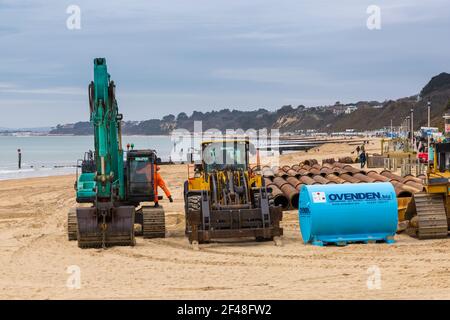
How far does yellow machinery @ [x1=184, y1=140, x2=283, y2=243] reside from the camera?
56.0 feet

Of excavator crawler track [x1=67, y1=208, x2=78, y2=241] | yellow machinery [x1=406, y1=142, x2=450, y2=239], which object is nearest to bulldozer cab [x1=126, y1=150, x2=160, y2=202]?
excavator crawler track [x1=67, y1=208, x2=78, y2=241]

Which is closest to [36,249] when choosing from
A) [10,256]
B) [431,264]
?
[10,256]

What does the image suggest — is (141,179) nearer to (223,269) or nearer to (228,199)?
(228,199)

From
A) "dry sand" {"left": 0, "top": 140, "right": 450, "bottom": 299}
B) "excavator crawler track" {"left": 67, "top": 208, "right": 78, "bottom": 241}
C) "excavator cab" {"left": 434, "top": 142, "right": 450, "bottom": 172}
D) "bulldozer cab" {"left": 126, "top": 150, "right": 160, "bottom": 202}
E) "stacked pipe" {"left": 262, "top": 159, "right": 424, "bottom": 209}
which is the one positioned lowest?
"dry sand" {"left": 0, "top": 140, "right": 450, "bottom": 299}

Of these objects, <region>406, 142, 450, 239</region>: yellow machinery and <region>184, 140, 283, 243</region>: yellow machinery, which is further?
<region>184, 140, 283, 243</region>: yellow machinery

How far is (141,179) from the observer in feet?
62.5

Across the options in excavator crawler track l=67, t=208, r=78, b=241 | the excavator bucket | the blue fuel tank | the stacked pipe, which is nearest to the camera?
the blue fuel tank

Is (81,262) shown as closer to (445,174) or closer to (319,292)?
(319,292)

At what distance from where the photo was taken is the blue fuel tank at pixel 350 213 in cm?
1650

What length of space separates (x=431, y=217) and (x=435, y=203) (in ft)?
1.09

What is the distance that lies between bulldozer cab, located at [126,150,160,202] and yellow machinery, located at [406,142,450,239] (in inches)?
258

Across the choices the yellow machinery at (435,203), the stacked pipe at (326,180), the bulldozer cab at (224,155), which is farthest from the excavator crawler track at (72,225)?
the yellow machinery at (435,203)

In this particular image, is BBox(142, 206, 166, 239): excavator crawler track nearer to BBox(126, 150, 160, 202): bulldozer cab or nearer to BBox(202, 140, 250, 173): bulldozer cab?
BBox(126, 150, 160, 202): bulldozer cab

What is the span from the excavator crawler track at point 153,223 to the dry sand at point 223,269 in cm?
34
